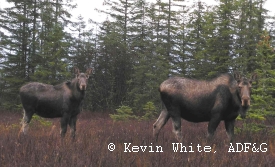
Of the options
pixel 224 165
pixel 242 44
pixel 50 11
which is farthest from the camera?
pixel 50 11

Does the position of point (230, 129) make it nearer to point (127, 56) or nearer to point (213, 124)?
point (213, 124)

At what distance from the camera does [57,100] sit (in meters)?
8.34

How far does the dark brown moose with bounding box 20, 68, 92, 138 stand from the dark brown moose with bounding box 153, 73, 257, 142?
92.7 inches

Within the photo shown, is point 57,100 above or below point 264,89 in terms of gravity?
below

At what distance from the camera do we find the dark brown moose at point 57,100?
26.7 ft

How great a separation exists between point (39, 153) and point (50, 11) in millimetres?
20009

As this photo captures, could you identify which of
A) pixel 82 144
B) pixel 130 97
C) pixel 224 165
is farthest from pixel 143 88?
pixel 224 165

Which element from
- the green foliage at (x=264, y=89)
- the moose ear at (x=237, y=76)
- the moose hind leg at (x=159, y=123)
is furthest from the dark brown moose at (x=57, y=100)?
the green foliage at (x=264, y=89)

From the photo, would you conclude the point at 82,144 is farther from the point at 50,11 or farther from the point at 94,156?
the point at 50,11

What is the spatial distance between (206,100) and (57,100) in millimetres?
4073

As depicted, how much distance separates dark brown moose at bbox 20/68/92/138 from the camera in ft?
26.7

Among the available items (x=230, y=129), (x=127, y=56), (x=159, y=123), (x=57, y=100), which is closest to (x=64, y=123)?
(x=57, y=100)

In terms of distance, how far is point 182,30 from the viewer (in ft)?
82.3

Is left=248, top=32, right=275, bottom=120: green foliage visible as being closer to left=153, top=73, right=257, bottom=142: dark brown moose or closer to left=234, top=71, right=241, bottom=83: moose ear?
left=153, top=73, right=257, bottom=142: dark brown moose
